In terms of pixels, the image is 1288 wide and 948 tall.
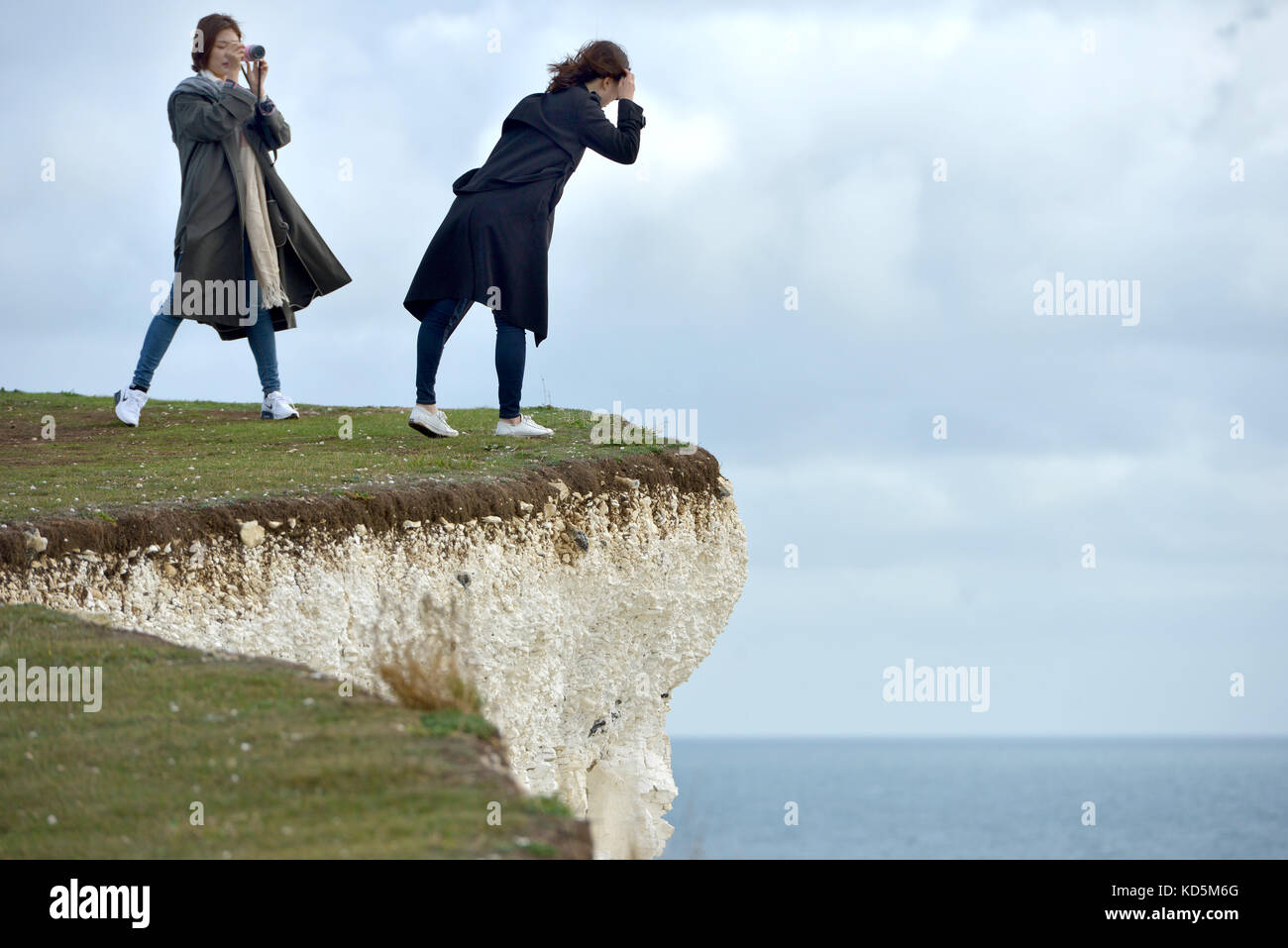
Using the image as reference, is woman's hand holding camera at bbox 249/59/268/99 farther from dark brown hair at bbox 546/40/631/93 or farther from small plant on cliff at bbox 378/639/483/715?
small plant on cliff at bbox 378/639/483/715

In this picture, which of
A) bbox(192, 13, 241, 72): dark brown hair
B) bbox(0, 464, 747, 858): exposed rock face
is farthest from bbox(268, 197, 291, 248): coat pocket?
bbox(0, 464, 747, 858): exposed rock face

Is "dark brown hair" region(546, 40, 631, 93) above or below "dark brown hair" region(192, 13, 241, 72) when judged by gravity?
below

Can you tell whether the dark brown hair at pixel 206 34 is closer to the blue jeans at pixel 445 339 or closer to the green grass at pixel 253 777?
the blue jeans at pixel 445 339

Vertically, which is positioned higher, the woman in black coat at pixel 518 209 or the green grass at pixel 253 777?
the woman in black coat at pixel 518 209

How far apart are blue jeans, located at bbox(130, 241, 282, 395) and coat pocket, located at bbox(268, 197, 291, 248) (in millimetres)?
425

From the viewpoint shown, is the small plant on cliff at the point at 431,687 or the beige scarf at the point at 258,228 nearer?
the small plant on cliff at the point at 431,687

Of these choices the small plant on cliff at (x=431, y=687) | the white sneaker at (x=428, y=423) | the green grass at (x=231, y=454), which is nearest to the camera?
the small plant on cliff at (x=431, y=687)

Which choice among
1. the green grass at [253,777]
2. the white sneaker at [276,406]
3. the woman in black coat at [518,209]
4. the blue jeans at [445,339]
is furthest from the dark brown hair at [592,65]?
the green grass at [253,777]

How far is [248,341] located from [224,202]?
1.71 meters

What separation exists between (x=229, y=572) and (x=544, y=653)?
12.5 ft

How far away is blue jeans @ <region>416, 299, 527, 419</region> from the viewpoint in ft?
45.3

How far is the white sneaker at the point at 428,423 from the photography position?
14727mm

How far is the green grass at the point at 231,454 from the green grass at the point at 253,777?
142 inches
